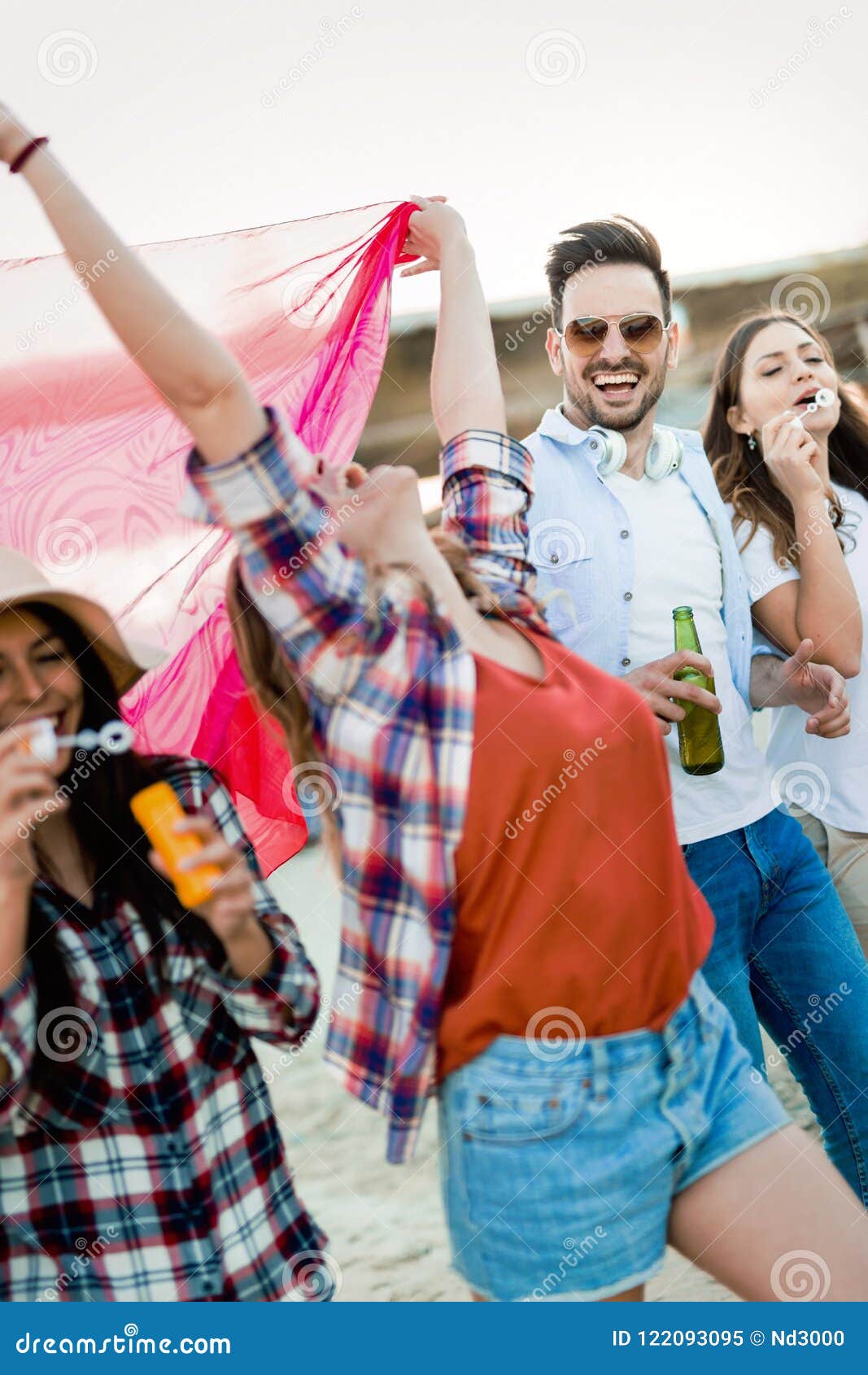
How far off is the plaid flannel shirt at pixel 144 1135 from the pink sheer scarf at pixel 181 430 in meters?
0.61

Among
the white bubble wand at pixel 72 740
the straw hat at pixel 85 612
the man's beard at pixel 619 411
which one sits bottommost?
the white bubble wand at pixel 72 740

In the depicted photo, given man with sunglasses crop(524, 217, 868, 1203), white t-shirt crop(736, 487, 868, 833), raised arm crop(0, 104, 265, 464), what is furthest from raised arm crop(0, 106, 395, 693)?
white t-shirt crop(736, 487, 868, 833)

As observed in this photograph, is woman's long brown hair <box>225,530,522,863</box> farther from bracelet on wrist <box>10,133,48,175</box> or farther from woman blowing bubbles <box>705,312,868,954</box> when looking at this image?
woman blowing bubbles <box>705,312,868,954</box>

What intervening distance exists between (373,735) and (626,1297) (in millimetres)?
917

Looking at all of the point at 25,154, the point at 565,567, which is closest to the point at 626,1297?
the point at 565,567

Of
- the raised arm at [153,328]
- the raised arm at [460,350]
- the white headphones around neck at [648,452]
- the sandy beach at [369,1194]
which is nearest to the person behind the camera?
the raised arm at [153,328]

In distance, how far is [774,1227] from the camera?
67.0 inches

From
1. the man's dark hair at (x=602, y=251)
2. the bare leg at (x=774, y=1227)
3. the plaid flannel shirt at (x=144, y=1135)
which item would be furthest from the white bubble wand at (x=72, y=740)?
the man's dark hair at (x=602, y=251)

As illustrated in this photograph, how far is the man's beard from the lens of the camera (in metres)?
2.65

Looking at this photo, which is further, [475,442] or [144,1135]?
[475,442]

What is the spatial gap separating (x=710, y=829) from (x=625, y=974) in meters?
0.82

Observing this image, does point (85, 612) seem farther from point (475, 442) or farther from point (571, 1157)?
point (571, 1157)

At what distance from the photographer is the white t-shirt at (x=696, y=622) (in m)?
2.51

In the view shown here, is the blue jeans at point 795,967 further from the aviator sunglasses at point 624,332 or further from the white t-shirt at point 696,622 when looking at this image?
the aviator sunglasses at point 624,332
